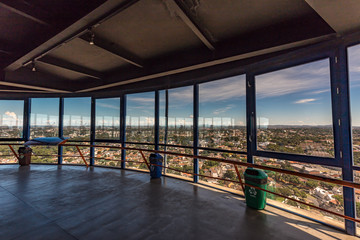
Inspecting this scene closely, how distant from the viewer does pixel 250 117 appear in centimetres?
334

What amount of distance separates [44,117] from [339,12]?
8.44 meters

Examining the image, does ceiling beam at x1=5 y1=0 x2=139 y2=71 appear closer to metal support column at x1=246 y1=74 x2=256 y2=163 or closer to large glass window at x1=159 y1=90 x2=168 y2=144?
metal support column at x1=246 y1=74 x2=256 y2=163

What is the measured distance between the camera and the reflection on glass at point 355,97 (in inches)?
89.6

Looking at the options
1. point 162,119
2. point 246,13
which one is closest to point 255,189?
point 246,13

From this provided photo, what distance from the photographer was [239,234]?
2133mm

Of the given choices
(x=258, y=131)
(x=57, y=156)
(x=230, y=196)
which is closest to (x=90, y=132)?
(x=57, y=156)

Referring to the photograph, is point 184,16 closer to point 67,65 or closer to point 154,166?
point 67,65

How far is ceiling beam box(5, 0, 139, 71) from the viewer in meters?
1.91

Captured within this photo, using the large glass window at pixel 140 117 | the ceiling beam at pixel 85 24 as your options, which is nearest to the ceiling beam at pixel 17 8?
the ceiling beam at pixel 85 24

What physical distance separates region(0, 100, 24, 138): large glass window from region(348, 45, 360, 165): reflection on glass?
30.8 ft

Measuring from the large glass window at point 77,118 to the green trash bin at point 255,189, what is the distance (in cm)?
565

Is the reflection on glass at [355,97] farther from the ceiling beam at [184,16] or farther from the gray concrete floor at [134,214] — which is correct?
the ceiling beam at [184,16]

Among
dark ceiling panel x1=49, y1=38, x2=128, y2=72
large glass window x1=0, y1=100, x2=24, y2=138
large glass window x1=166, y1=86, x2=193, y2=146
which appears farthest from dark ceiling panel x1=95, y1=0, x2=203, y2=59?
large glass window x1=0, y1=100, x2=24, y2=138

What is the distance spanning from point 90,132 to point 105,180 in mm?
2466
